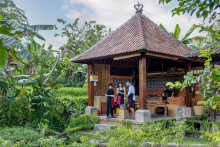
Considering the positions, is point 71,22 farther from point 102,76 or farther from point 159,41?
point 159,41

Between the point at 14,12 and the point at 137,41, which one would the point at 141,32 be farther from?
the point at 14,12

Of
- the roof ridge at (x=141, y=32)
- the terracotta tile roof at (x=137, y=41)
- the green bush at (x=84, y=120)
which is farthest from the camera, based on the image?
the green bush at (x=84, y=120)

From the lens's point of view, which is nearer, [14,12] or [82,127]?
[82,127]

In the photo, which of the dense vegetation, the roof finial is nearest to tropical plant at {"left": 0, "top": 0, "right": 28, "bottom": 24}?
the dense vegetation

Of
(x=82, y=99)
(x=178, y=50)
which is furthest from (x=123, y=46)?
(x=82, y=99)

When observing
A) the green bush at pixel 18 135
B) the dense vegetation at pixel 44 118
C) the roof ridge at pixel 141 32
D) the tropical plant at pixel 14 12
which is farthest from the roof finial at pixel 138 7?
the tropical plant at pixel 14 12

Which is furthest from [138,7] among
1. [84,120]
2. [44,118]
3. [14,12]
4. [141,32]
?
[14,12]

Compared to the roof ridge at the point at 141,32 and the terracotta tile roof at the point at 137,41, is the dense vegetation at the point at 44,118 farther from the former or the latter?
the roof ridge at the point at 141,32

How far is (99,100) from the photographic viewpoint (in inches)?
418

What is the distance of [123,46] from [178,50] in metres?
2.70

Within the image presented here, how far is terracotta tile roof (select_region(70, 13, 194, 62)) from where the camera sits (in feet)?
27.5

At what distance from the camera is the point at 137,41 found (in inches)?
332

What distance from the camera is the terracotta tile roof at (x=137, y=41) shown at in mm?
8391

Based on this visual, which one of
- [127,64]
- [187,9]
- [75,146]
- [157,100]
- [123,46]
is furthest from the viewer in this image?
Answer: [127,64]
